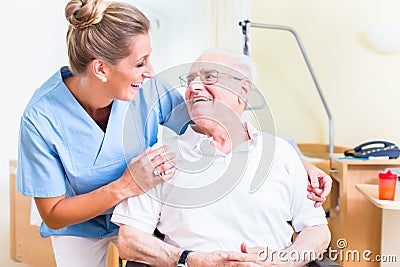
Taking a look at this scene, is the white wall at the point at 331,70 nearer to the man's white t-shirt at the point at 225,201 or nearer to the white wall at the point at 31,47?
the white wall at the point at 31,47

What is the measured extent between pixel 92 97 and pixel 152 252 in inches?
18.3

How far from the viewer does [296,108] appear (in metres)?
3.33

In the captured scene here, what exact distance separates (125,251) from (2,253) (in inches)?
69.4

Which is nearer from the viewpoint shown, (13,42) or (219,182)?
(219,182)

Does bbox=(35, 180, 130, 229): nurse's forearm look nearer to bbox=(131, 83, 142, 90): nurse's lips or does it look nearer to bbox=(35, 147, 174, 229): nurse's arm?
bbox=(35, 147, 174, 229): nurse's arm

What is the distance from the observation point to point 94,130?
5.24ft

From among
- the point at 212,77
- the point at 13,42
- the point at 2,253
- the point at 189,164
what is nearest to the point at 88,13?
→ the point at 212,77

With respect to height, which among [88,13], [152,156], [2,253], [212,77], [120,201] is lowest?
[2,253]

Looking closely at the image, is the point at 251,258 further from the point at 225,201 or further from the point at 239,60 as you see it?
the point at 239,60

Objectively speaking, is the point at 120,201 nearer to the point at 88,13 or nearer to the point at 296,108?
the point at 88,13

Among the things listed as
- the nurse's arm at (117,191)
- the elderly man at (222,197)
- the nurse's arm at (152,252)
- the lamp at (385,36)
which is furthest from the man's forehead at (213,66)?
the lamp at (385,36)

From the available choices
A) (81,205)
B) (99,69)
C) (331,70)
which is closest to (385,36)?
(331,70)

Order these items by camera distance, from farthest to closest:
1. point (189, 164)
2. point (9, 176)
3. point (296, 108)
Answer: point (296, 108) → point (9, 176) → point (189, 164)

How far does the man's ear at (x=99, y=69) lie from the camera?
147 centimetres
